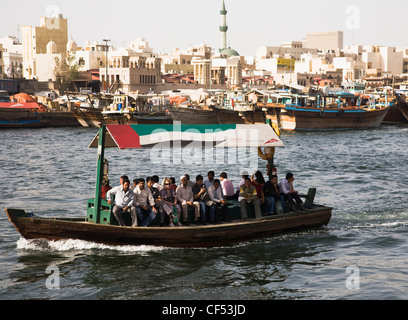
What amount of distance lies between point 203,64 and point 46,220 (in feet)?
341

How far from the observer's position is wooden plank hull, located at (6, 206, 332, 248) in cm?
1356

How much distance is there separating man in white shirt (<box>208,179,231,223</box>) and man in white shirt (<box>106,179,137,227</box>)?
1.92 m

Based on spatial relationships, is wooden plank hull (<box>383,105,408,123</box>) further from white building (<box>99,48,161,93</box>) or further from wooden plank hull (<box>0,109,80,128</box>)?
white building (<box>99,48,161,93</box>)

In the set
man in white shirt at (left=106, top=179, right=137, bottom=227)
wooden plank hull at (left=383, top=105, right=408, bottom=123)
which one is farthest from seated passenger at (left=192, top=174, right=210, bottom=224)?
wooden plank hull at (left=383, top=105, right=408, bottom=123)

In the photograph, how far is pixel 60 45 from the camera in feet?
416

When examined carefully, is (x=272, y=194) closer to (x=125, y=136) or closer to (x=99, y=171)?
(x=125, y=136)

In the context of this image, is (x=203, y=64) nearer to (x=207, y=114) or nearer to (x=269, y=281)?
(x=207, y=114)

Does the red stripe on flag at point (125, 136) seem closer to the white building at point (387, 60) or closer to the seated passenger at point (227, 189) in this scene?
the seated passenger at point (227, 189)

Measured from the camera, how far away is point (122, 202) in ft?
44.3

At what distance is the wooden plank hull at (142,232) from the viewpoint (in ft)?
44.5

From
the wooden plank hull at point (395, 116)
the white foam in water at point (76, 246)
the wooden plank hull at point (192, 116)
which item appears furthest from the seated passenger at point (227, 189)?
the wooden plank hull at point (395, 116)

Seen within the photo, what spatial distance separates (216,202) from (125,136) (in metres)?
2.74

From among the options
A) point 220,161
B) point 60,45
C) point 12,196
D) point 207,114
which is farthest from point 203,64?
point 12,196

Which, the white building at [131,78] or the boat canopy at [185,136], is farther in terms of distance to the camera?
the white building at [131,78]
